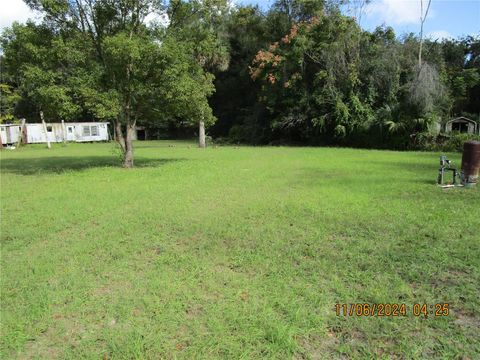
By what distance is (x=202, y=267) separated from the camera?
414 centimetres

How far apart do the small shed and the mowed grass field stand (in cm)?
1378

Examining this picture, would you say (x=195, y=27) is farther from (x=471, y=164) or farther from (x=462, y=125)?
(x=462, y=125)

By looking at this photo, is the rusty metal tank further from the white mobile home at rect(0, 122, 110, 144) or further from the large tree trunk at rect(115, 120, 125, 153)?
the white mobile home at rect(0, 122, 110, 144)

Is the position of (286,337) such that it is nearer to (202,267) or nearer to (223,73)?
(202,267)

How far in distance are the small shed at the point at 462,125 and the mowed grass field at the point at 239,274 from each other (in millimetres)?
13775

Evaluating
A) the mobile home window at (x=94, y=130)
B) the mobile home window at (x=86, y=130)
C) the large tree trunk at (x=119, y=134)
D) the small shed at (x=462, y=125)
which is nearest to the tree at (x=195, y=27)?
the large tree trunk at (x=119, y=134)

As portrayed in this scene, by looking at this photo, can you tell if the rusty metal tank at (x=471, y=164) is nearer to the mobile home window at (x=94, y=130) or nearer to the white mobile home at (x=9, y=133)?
the white mobile home at (x=9, y=133)

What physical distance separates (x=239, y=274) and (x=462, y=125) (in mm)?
21515

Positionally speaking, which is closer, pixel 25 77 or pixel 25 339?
pixel 25 339

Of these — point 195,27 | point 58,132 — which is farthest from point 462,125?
point 58,132

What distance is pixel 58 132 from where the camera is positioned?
3147 cm

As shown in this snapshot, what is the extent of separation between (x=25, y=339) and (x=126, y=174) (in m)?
8.60

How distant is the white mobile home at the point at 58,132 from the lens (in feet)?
92.3

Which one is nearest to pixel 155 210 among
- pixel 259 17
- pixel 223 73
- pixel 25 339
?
pixel 25 339
